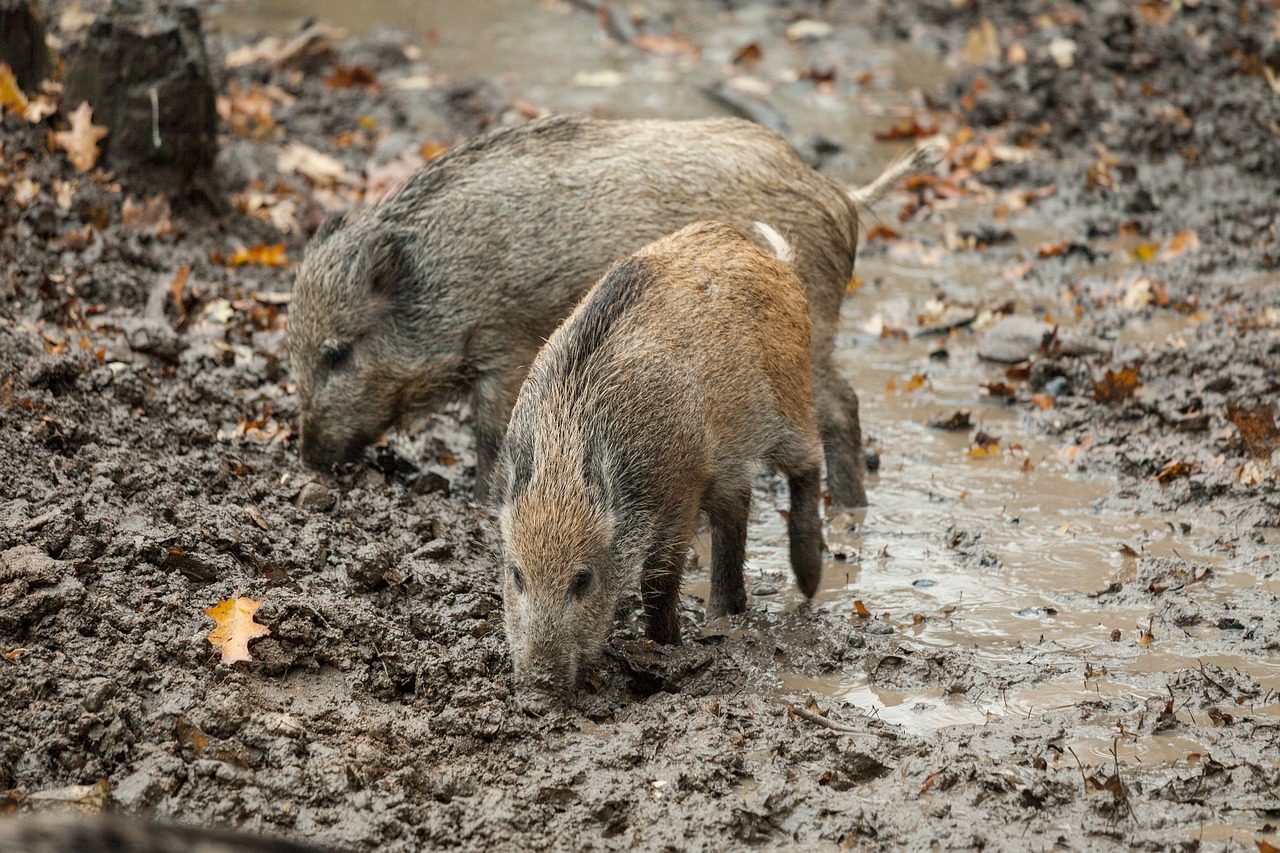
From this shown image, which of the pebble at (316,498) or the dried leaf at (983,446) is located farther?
the dried leaf at (983,446)

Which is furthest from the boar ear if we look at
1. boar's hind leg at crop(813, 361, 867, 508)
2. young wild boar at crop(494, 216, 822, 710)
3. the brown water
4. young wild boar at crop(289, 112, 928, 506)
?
boar's hind leg at crop(813, 361, 867, 508)

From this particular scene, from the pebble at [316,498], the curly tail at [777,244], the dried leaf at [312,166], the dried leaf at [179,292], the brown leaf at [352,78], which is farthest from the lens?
the brown leaf at [352,78]

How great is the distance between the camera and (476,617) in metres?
4.42

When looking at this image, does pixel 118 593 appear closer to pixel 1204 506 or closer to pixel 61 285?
pixel 61 285

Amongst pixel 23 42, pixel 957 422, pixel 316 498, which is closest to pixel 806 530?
pixel 957 422

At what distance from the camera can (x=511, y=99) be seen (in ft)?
34.2

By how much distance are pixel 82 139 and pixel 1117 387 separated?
5887 mm

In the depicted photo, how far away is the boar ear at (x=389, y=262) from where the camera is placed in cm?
548

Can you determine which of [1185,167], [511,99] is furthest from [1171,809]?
[511,99]

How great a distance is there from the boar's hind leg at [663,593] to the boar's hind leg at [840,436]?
1.40 meters

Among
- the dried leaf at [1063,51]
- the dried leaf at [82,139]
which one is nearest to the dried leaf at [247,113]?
the dried leaf at [82,139]

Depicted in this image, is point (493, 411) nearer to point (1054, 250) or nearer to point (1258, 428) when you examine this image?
point (1258, 428)

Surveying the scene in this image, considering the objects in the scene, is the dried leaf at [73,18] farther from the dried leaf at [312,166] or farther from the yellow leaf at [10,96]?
the yellow leaf at [10,96]

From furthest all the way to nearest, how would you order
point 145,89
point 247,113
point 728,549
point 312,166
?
point 247,113
point 312,166
point 145,89
point 728,549
